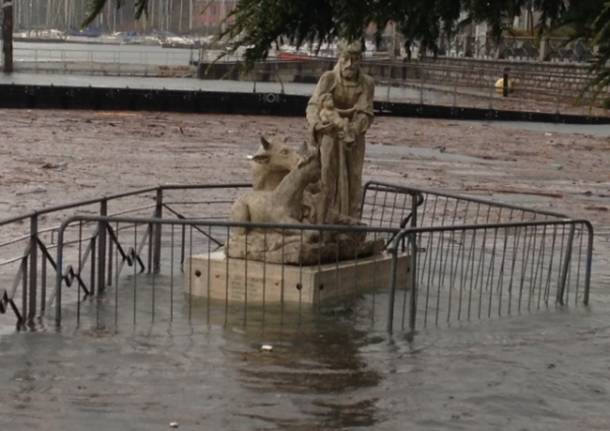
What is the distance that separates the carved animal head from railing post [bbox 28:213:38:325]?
268 cm

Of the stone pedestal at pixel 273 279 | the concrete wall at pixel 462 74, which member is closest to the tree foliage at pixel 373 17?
the stone pedestal at pixel 273 279

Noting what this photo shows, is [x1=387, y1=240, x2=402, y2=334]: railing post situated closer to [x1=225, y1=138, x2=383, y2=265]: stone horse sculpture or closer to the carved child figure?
[x1=225, y1=138, x2=383, y2=265]: stone horse sculpture

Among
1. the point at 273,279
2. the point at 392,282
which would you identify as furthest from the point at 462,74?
the point at 392,282

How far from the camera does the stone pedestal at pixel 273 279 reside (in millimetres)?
14461

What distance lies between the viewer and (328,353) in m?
13.1

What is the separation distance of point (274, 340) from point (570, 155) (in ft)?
101

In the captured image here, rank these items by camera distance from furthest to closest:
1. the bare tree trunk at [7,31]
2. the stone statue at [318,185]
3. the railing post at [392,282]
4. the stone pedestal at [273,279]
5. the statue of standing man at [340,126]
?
the bare tree trunk at [7,31] < the statue of standing man at [340,126] < the stone statue at [318,185] < the stone pedestal at [273,279] < the railing post at [392,282]

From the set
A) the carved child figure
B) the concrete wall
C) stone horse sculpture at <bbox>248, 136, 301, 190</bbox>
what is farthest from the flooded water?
the concrete wall

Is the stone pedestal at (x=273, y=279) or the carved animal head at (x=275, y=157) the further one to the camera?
the carved animal head at (x=275, y=157)

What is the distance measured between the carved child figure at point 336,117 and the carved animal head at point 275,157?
28.1 inches

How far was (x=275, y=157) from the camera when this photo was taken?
49.0 feet

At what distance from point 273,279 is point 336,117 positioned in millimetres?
1971

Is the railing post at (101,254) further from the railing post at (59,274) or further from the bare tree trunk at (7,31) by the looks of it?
the bare tree trunk at (7,31)

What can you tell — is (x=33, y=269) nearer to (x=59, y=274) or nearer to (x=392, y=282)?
(x=59, y=274)
